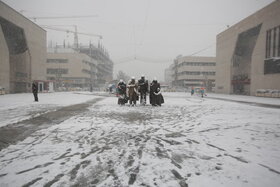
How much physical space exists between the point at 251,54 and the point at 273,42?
9.37 meters

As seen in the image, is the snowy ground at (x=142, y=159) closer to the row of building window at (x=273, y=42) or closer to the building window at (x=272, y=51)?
the building window at (x=272, y=51)

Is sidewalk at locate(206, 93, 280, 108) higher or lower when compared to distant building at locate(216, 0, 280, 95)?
lower

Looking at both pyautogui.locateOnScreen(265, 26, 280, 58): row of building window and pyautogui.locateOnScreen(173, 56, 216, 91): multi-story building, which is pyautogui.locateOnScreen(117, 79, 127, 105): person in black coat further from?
pyautogui.locateOnScreen(173, 56, 216, 91): multi-story building

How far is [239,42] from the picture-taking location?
3534 centimetres

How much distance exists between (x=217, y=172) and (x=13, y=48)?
125 feet

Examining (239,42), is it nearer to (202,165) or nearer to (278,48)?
(278,48)

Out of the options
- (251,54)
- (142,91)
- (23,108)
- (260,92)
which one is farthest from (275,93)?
(23,108)

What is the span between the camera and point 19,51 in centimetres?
3122

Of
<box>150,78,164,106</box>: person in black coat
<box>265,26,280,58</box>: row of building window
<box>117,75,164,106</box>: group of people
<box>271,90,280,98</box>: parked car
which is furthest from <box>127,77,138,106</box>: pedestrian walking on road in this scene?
<box>265,26,280,58</box>: row of building window

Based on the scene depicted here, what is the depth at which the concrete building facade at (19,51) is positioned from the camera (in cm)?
2610

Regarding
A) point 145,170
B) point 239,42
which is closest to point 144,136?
point 145,170

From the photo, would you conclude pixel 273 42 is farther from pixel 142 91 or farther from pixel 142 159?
pixel 142 159

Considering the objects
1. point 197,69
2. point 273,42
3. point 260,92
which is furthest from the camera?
point 197,69

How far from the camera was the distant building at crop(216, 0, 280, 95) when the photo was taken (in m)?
25.8
